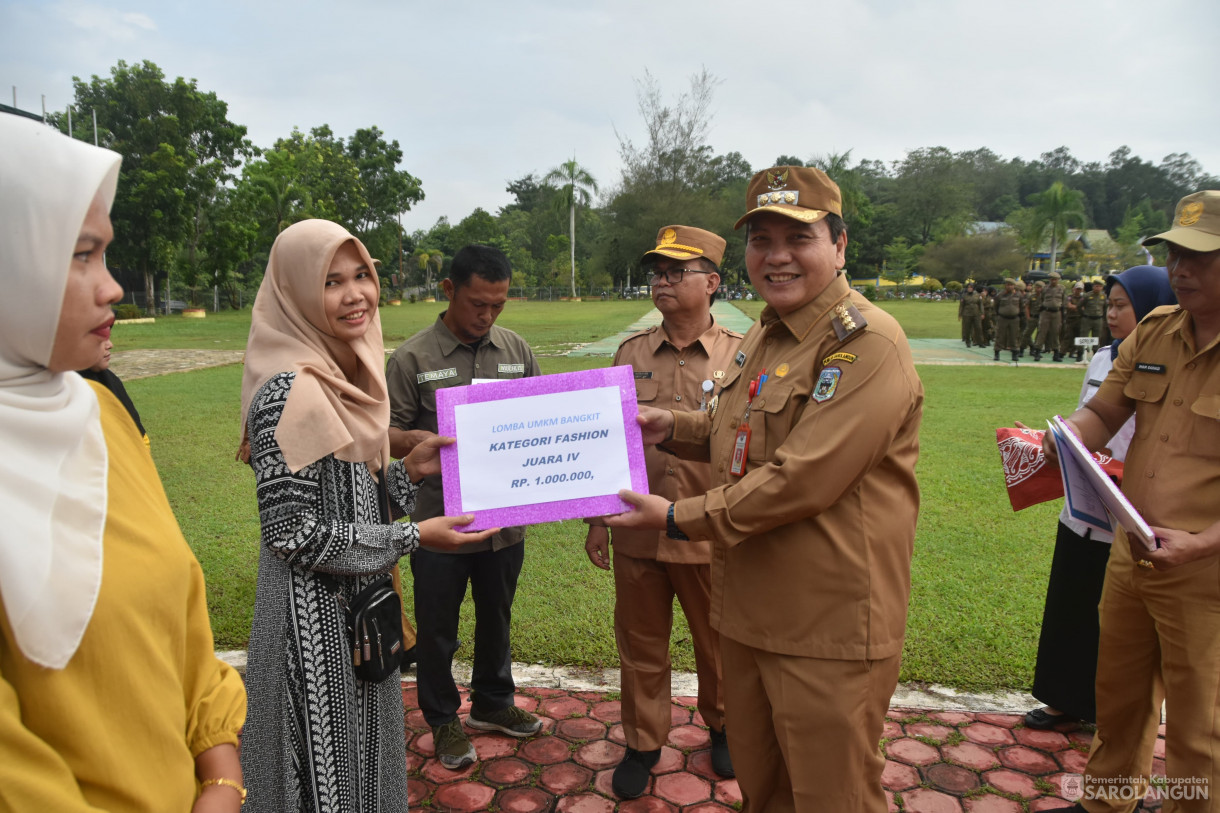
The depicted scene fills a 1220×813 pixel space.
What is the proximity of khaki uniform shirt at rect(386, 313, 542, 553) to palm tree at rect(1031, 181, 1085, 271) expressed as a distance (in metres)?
57.2

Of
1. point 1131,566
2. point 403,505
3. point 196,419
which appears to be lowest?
point 196,419

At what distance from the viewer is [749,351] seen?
2514 mm

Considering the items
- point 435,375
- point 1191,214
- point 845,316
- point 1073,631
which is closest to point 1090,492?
point 1191,214

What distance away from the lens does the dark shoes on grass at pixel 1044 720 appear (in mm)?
3342

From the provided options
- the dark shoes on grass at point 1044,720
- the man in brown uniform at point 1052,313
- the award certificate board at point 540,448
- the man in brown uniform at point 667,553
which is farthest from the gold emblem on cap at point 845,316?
the man in brown uniform at point 1052,313

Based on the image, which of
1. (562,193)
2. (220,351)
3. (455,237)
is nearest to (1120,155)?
(562,193)

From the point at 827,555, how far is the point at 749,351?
77 centimetres

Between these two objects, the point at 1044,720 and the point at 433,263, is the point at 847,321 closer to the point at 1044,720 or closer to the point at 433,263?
the point at 1044,720

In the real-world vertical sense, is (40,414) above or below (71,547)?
above

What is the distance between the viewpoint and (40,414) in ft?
3.60

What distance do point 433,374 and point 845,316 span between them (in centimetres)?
187

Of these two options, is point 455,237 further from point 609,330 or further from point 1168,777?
point 1168,777

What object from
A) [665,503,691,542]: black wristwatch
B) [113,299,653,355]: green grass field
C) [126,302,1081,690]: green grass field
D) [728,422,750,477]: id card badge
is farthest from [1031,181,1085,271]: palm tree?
[665,503,691,542]: black wristwatch

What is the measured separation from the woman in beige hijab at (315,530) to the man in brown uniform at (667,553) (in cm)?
115
